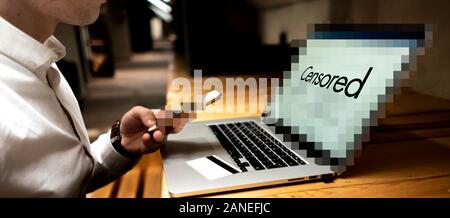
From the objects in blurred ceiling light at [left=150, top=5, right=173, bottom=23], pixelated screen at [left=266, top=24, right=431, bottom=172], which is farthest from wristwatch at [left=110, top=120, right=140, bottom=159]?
blurred ceiling light at [left=150, top=5, right=173, bottom=23]

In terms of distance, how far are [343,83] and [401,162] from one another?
0.18m

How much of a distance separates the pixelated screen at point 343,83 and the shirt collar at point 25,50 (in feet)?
1.45

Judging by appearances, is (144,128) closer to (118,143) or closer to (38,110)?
(118,143)

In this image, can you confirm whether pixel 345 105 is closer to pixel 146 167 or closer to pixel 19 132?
pixel 19 132

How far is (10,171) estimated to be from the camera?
0.44 m

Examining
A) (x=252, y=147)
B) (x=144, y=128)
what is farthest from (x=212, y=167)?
(x=144, y=128)

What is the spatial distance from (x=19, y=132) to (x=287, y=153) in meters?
0.41

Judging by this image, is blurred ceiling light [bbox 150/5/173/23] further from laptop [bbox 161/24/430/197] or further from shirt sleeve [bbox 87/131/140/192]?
laptop [bbox 161/24/430/197]

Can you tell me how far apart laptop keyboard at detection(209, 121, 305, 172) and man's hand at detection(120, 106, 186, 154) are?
107 mm

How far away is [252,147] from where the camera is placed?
2.04 ft

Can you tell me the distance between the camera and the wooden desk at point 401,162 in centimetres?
49

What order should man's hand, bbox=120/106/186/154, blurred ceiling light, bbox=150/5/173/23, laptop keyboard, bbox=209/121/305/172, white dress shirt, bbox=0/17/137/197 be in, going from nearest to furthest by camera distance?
white dress shirt, bbox=0/17/137/197 < laptop keyboard, bbox=209/121/305/172 < man's hand, bbox=120/106/186/154 < blurred ceiling light, bbox=150/5/173/23

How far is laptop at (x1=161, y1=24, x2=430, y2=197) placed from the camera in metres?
0.50

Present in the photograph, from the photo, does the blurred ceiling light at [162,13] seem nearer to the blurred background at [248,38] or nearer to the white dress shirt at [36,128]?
the blurred background at [248,38]
